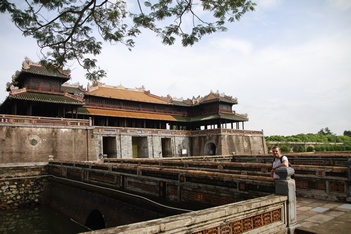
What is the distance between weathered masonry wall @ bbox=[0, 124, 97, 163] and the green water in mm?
5146

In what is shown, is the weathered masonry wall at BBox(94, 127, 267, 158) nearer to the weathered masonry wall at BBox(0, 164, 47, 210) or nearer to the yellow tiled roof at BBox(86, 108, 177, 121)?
the yellow tiled roof at BBox(86, 108, 177, 121)

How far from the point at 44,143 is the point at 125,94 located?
51.4 feet

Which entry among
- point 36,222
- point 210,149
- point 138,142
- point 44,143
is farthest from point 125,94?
point 36,222

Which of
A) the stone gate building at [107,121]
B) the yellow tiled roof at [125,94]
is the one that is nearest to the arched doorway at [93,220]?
the stone gate building at [107,121]

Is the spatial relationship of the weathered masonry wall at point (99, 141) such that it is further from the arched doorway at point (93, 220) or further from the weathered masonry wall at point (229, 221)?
the weathered masonry wall at point (229, 221)

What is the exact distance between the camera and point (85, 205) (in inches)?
531

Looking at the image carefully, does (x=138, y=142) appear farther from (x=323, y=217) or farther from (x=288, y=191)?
(x=288, y=191)

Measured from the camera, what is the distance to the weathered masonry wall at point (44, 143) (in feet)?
70.8

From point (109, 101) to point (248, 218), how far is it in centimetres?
3160

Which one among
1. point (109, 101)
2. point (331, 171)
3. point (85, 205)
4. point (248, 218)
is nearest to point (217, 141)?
point (109, 101)

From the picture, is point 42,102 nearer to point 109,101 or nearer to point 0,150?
point 0,150

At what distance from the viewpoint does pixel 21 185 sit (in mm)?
19297

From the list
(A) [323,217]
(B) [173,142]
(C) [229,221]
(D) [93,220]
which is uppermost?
(B) [173,142]

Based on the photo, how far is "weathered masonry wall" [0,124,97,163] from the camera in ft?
70.8
